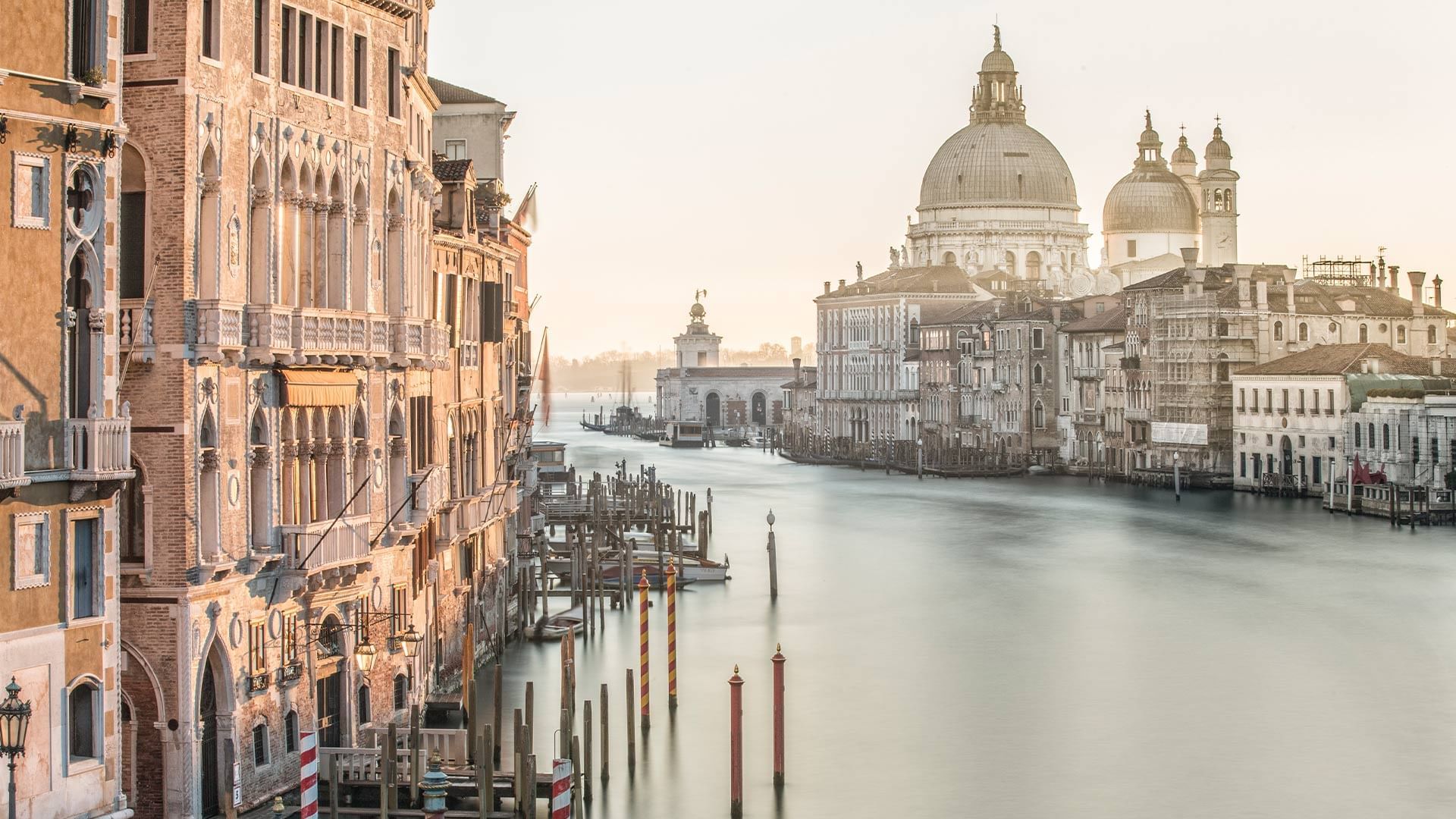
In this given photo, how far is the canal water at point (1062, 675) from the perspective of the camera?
19.7m

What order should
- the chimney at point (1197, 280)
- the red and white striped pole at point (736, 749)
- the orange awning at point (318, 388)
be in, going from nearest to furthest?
the orange awning at point (318, 388)
the red and white striped pole at point (736, 749)
the chimney at point (1197, 280)

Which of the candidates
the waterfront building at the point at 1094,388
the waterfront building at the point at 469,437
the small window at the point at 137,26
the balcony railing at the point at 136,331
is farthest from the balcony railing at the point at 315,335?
the waterfront building at the point at 1094,388

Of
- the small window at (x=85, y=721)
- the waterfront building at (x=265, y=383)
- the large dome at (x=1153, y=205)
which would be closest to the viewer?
the small window at (x=85, y=721)

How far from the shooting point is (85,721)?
41.9ft

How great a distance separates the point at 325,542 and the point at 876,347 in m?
81.1

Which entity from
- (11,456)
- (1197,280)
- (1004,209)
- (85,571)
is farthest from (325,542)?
(1004,209)

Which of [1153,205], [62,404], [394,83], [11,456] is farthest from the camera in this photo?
[1153,205]

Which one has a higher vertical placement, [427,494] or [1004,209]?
[1004,209]

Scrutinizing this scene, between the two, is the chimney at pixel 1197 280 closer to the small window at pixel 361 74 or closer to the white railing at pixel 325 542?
the small window at pixel 361 74

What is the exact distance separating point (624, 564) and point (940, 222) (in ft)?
238

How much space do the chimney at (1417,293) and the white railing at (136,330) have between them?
54164 mm

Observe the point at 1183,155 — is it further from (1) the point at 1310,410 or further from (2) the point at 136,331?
(2) the point at 136,331

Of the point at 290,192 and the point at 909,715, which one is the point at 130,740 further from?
the point at 909,715

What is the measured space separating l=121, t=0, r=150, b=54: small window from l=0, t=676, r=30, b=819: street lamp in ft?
14.7
